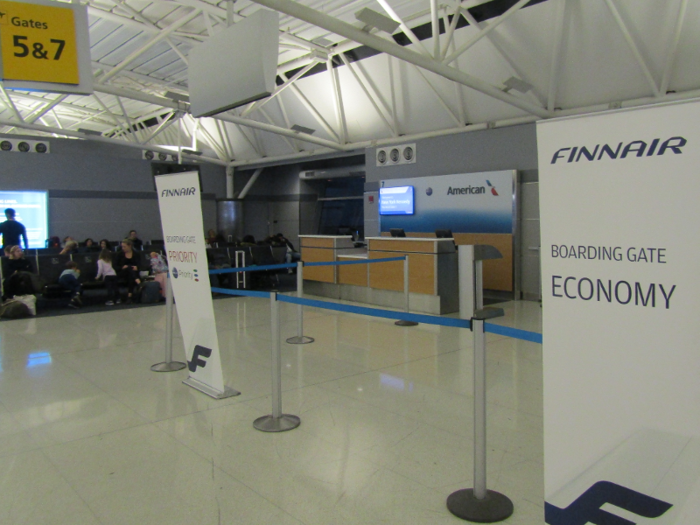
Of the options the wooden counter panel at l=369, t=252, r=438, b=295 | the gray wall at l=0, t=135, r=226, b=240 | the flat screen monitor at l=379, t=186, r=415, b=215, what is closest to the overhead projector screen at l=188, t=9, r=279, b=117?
the wooden counter panel at l=369, t=252, r=438, b=295

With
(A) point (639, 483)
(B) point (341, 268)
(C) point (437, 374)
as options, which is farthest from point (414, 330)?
(A) point (639, 483)

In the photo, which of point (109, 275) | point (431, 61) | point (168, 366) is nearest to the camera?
point (168, 366)

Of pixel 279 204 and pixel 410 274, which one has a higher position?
pixel 279 204

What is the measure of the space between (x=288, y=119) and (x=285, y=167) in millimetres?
6784

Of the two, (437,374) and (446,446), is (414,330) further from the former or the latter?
(446,446)

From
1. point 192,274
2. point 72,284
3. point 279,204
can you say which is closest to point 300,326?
point 192,274

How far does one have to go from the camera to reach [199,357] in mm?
4688

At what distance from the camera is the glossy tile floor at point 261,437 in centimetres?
279

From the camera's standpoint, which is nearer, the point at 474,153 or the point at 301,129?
the point at 474,153

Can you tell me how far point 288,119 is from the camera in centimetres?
1531

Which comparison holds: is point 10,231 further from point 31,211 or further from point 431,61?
point 431,61

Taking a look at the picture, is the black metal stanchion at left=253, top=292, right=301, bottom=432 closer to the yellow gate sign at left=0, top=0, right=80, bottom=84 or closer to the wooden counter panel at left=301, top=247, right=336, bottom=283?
the yellow gate sign at left=0, top=0, right=80, bottom=84

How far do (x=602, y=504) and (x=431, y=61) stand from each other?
7.59 meters

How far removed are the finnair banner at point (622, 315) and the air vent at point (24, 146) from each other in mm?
19061
